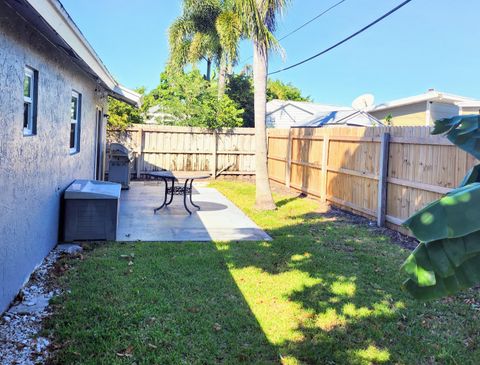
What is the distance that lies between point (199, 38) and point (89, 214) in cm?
1788

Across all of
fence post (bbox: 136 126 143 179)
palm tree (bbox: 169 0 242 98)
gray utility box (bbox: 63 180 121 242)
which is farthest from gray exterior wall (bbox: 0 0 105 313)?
palm tree (bbox: 169 0 242 98)

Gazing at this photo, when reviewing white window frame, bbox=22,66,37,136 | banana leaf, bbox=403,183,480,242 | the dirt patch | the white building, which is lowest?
the dirt patch

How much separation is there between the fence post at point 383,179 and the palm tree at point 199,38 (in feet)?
43.9

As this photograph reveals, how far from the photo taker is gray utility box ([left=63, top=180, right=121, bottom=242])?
22.9ft

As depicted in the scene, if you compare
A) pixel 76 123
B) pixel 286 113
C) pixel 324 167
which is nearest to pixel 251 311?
pixel 76 123

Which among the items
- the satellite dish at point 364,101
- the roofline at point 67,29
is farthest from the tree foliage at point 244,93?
the roofline at point 67,29

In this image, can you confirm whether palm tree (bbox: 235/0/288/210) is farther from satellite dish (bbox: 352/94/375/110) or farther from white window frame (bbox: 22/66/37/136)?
satellite dish (bbox: 352/94/375/110)

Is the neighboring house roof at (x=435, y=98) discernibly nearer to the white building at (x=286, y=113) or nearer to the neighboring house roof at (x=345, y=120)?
the neighboring house roof at (x=345, y=120)

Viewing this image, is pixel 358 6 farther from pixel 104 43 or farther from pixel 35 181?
pixel 104 43

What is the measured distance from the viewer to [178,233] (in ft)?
26.1

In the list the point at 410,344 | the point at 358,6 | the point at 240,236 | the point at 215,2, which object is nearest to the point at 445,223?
the point at 410,344

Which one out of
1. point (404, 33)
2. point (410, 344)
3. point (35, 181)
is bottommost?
point (410, 344)

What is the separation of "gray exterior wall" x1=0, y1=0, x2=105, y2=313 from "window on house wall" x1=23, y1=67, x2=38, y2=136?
0.09 m

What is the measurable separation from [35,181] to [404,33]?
Answer: 73.7 ft
